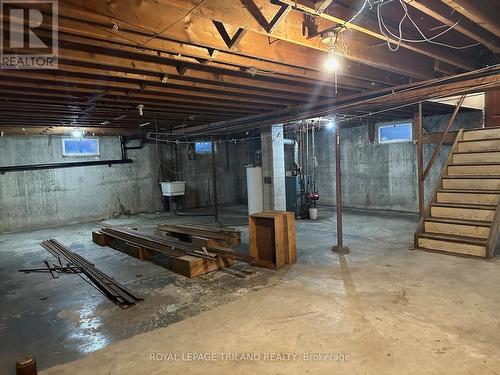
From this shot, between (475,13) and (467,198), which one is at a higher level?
(475,13)

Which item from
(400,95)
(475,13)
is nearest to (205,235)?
(400,95)

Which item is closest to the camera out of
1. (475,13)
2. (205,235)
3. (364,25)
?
(475,13)

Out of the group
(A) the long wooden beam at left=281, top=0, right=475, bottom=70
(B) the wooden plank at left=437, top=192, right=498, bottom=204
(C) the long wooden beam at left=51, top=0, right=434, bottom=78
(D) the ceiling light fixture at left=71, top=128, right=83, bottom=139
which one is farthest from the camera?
(D) the ceiling light fixture at left=71, top=128, right=83, bottom=139

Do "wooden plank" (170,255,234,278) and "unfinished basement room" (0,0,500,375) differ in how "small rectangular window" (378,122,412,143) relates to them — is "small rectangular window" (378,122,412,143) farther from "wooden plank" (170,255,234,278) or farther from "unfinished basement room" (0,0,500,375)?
"wooden plank" (170,255,234,278)

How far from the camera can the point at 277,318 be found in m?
2.81

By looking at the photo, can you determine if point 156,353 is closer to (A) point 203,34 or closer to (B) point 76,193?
(A) point 203,34

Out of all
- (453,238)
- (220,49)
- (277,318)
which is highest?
(220,49)

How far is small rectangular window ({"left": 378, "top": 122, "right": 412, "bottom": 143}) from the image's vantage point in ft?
26.1

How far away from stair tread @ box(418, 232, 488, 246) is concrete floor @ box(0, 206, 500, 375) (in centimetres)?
30

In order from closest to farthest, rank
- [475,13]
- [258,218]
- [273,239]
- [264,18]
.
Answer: [264,18] < [475,13] < [273,239] < [258,218]

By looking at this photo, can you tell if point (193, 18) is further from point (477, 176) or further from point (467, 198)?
point (477, 176)

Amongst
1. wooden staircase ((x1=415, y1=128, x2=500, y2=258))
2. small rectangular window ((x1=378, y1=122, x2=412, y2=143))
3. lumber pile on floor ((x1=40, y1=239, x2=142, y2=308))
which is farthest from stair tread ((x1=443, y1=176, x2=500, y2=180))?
lumber pile on floor ((x1=40, y1=239, x2=142, y2=308))

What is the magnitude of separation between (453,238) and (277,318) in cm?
301

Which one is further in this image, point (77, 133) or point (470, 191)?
point (77, 133)
